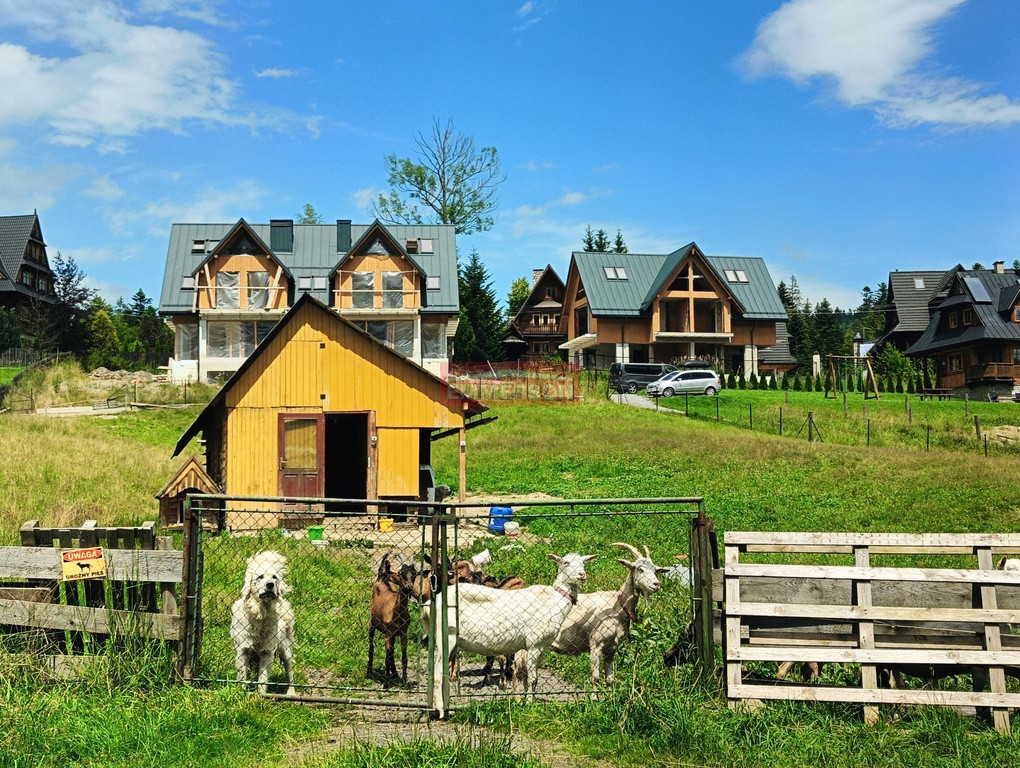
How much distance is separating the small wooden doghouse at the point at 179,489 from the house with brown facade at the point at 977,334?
47491 mm

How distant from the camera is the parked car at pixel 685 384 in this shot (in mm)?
41469

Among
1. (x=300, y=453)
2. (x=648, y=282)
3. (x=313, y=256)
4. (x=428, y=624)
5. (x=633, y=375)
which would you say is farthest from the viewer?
(x=648, y=282)

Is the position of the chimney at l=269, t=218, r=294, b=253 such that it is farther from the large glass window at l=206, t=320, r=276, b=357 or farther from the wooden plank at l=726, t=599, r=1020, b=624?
the wooden plank at l=726, t=599, r=1020, b=624

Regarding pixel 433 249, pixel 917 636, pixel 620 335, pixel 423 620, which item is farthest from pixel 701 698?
pixel 620 335

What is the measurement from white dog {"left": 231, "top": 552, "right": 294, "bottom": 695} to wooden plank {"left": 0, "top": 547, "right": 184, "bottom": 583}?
588 mm

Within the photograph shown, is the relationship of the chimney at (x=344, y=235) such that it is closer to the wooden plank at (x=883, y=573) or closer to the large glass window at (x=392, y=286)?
the large glass window at (x=392, y=286)

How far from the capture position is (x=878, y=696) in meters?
6.47

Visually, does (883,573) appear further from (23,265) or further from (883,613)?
(23,265)

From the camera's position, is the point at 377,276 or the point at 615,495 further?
the point at 377,276

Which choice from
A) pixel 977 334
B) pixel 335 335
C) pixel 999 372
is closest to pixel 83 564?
pixel 335 335

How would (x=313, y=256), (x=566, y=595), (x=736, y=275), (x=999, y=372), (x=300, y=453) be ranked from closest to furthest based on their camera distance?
(x=566, y=595) → (x=300, y=453) → (x=313, y=256) → (x=999, y=372) → (x=736, y=275)

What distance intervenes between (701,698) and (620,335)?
4716cm

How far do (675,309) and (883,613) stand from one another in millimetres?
47831

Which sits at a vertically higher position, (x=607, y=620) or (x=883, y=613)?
(x=883, y=613)
